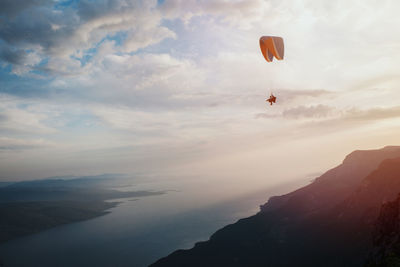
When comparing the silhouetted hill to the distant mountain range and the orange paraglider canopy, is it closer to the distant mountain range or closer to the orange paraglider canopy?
the distant mountain range

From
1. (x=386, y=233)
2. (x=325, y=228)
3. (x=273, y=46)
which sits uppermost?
(x=273, y=46)

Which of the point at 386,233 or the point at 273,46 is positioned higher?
the point at 273,46

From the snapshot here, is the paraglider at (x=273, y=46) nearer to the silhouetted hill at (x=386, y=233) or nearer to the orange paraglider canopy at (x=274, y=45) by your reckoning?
the orange paraglider canopy at (x=274, y=45)

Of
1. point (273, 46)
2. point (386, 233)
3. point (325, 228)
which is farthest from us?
point (325, 228)

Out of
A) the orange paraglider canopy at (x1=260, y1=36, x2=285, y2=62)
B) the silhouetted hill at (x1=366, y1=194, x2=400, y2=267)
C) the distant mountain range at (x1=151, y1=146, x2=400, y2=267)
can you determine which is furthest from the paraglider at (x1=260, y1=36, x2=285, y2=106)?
the distant mountain range at (x1=151, y1=146, x2=400, y2=267)

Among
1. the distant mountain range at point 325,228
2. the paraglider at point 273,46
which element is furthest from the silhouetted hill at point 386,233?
the paraglider at point 273,46

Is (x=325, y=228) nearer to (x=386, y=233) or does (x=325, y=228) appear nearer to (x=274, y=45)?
(x=386, y=233)

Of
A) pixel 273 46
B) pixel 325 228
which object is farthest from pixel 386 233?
pixel 325 228

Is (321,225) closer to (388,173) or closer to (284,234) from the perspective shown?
(284,234)
